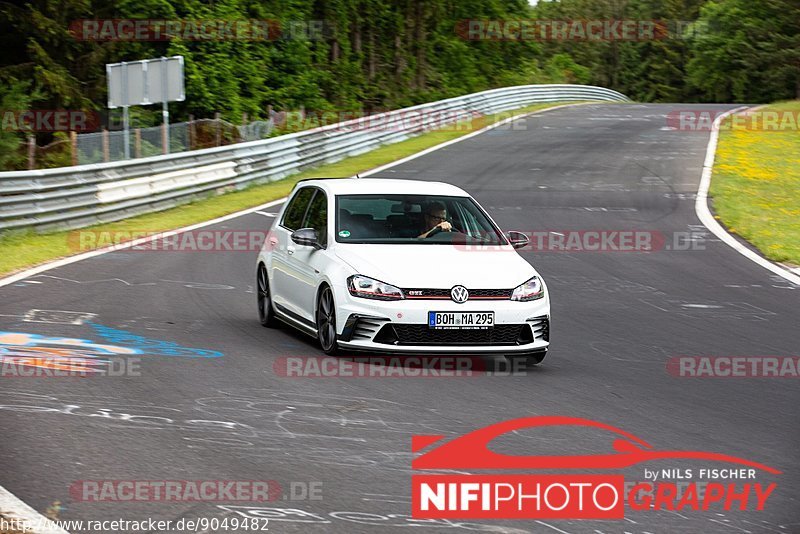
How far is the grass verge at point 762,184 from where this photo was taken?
62.3 feet

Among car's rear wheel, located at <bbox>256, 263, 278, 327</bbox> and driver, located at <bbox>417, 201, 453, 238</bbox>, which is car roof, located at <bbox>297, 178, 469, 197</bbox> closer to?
driver, located at <bbox>417, 201, 453, 238</bbox>

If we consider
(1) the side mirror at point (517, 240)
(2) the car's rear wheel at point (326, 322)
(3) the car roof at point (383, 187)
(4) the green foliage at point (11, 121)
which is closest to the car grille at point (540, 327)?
(1) the side mirror at point (517, 240)

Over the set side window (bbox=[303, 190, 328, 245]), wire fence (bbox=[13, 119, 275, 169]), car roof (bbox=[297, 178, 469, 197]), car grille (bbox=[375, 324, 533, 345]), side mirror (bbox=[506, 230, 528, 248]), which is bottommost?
wire fence (bbox=[13, 119, 275, 169])

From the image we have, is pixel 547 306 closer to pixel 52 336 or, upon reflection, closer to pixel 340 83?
pixel 52 336

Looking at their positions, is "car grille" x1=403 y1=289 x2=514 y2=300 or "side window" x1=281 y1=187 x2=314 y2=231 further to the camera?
"side window" x1=281 y1=187 x2=314 y2=231

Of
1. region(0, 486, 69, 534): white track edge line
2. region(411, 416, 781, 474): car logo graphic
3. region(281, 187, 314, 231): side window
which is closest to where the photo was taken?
region(0, 486, 69, 534): white track edge line

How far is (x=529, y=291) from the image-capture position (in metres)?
9.98

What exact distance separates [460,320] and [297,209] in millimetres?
3004

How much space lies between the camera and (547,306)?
1005 centimetres

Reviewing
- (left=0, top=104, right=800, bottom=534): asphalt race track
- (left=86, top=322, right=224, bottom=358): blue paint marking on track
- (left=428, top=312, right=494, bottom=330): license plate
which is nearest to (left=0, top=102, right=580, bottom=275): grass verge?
(left=0, top=104, right=800, bottom=534): asphalt race track

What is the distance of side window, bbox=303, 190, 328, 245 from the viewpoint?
10859 mm

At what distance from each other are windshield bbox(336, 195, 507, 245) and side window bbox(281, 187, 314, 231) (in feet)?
2.65

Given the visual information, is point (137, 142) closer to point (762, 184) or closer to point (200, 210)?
point (200, 210)

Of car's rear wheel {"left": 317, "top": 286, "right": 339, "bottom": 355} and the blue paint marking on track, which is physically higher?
car's rear wheel {"left": 317, "top": 286, "right": 339, "bottom": 355}
